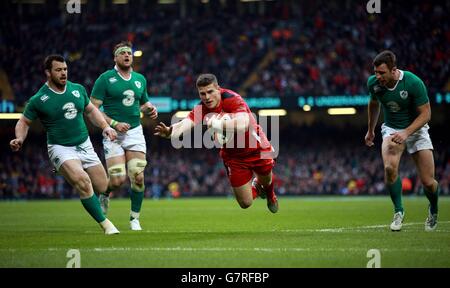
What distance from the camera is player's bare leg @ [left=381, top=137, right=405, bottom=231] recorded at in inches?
433

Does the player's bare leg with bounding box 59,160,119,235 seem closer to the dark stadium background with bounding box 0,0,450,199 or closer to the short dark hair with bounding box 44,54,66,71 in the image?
the short dark hair with bounding box 44,54,66,71

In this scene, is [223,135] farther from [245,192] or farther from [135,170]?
[135,170]

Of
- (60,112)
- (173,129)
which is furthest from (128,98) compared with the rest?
(173,129)

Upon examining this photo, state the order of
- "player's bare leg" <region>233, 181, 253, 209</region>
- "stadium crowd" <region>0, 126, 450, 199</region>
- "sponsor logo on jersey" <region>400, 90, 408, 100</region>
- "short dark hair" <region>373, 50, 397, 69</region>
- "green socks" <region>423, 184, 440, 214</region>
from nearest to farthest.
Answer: "short dark hair" <region>373, 50, 397, 69</region> → "sponsor logo on jersey" <region>400, 90, 408, 100</region> → "green socks" <region>423, 184, 440, 214</region> → "player's bare leg" <region>233, 181, 253, 209</region> → "stadium crowd" <region>0, 126, 450, 199</region>

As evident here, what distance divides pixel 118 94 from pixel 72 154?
204 centimetres

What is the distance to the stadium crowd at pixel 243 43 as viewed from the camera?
120ft

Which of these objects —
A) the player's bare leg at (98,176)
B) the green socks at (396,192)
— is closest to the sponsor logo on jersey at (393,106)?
the green socks at (396,192)

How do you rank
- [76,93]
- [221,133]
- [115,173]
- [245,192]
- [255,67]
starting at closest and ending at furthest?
[221,133] < [76,93] < [245,192] < [115,173] < [255,67]

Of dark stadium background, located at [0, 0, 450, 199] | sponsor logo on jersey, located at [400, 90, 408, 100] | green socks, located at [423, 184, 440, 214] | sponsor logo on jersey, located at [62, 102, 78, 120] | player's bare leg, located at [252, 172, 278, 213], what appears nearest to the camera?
sponsor logo on jersey, located at [400, 90, 408, 100]

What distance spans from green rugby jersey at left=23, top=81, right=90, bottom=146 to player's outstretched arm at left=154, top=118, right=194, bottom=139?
179 cm

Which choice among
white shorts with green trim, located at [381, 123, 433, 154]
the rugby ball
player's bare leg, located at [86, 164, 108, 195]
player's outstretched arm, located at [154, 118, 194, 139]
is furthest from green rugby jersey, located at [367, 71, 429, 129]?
player's bare leg, located at [86, 164, 108, 195]

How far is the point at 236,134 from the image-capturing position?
35.9ft
